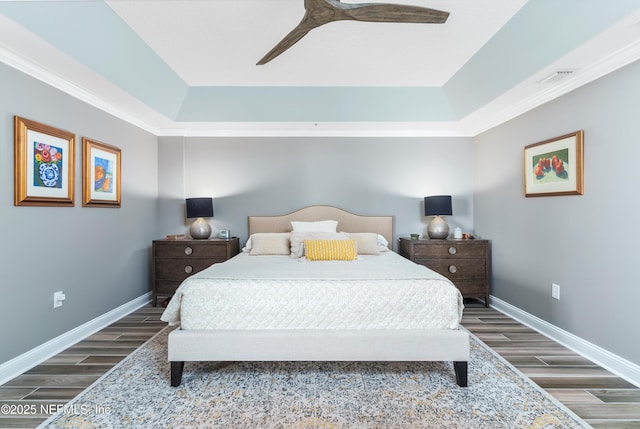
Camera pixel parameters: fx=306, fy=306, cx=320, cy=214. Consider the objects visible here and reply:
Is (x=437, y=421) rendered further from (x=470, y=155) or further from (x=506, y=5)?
(x=470, y=155)

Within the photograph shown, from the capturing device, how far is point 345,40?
2.57 meters

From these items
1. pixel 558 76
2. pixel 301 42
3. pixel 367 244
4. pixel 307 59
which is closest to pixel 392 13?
pixel 301 42

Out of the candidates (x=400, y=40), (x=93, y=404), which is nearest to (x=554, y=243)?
(x=400, y=40)

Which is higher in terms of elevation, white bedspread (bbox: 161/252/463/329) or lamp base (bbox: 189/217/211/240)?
lamp base (bbox: 189/217/211/240)

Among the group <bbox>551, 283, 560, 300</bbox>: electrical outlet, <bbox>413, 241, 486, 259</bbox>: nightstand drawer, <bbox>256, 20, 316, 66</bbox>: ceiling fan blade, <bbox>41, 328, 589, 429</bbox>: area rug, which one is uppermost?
<bbox>256, 20, 316, 66</bbox>: ceiling fan blade

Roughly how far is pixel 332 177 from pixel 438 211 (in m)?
1.43

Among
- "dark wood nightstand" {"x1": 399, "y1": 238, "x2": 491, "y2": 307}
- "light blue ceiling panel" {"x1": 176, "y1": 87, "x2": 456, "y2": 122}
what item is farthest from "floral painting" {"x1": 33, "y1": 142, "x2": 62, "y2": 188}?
"dark wood nightstand" {"x1": 399, "y1": 238, "x2": 491, "y2": 307}

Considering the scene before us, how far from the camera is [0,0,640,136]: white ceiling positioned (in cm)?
204

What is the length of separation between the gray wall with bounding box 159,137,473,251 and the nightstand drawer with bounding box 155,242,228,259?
505 mm

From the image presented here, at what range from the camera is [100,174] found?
3.03 meters

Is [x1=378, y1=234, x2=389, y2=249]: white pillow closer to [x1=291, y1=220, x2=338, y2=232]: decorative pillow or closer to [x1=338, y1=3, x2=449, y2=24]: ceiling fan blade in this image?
[x1=291, y1=220, x2=338, y2=232]: decorative pillow

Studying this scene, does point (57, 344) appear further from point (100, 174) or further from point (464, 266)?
point (464, 266)

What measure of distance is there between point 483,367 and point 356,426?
1172 mm

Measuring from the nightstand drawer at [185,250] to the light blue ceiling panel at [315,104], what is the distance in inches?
60.3
